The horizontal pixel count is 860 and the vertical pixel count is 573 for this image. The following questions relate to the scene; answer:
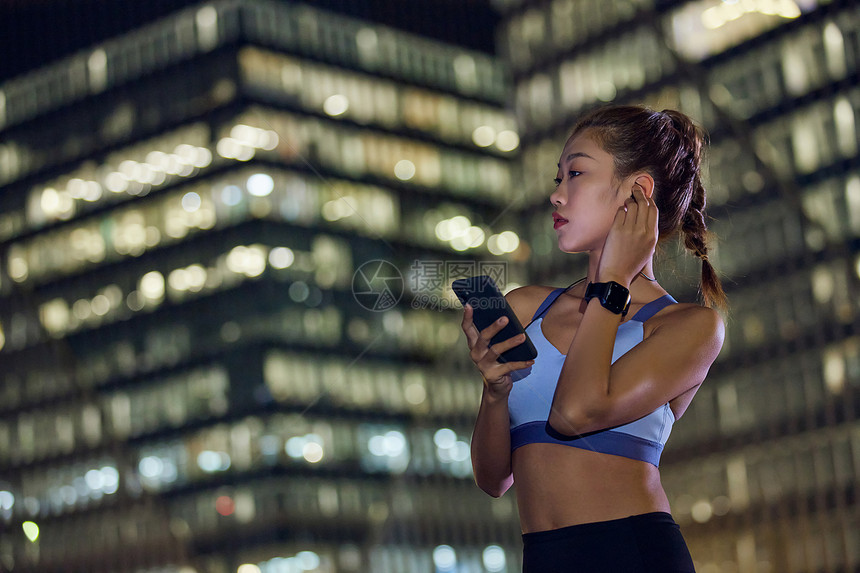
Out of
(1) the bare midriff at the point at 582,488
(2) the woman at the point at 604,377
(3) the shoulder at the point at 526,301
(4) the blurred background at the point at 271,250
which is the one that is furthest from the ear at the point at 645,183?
(4) the blurred background at the point at 271,250

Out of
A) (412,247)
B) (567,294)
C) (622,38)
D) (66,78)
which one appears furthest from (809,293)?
(66,78)

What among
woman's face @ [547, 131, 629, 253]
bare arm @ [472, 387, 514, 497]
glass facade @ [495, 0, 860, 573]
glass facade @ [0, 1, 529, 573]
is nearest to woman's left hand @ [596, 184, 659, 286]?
woman's face @ [547, 131, 629, 253]

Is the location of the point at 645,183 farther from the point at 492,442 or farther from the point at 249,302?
the point at 249,302

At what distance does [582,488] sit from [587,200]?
58cm

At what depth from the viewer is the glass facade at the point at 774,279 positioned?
33500 mm

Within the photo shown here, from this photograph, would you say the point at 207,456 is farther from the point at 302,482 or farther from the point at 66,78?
the point at 66,78

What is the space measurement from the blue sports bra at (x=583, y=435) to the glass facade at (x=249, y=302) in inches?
1753

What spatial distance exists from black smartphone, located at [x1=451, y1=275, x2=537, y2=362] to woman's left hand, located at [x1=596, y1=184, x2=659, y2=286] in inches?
7.3

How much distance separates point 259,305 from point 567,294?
164 feet

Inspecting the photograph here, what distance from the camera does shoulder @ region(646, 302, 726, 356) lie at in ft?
6.58

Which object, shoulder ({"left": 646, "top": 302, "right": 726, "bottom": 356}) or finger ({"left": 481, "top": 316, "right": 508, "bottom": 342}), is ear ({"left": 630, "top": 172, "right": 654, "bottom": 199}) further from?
finger ({"left": 481, "top": 316, "right": 508, "bottom": 342})

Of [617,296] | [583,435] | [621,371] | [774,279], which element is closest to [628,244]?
[617,296]

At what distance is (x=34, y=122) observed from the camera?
5941cm

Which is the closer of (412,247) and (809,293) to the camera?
(809,293)
